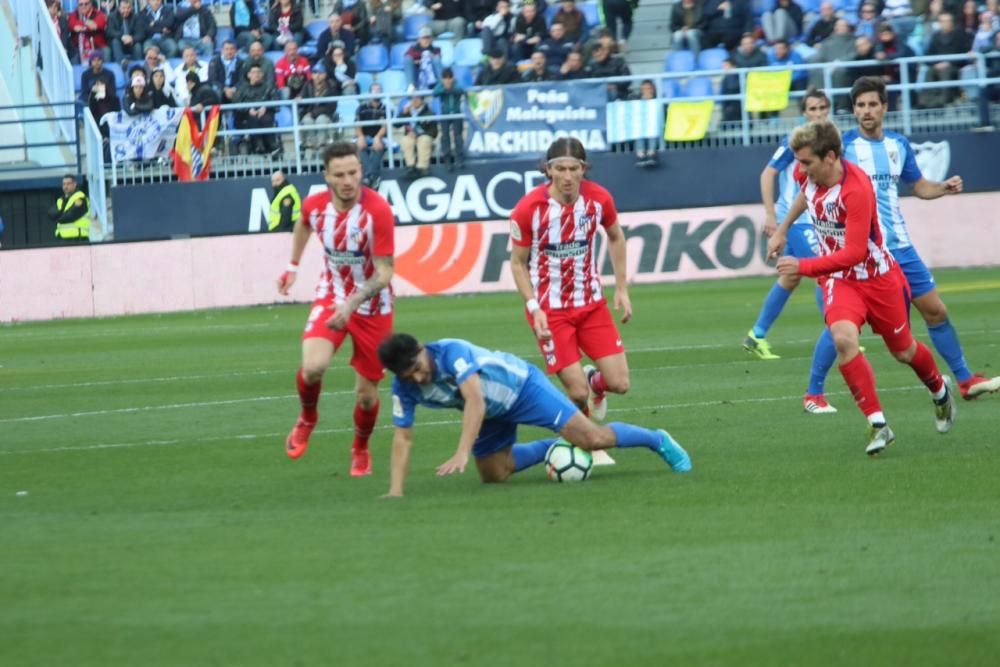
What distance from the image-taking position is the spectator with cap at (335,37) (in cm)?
3234

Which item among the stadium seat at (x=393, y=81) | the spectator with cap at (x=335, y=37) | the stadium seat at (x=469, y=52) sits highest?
the spectator with cap at (x=335, y=37)

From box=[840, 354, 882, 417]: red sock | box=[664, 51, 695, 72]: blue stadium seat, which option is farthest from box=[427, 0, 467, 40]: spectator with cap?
box=[840, 354, 882, 417]: red sock

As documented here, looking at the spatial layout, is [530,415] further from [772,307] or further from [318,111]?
[318,111]

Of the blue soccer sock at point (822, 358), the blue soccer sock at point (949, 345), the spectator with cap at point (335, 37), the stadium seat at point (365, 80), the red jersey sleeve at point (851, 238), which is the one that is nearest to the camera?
the red jersey sleeve at point (851, 238)

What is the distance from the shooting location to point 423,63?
103 ft

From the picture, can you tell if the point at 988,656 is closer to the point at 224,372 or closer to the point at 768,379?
the point at 768,379

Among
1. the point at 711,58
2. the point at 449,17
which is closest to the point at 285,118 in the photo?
the point at 449,17

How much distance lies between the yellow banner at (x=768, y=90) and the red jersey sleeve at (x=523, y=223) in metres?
19.1

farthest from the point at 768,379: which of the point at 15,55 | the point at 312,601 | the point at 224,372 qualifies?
the point at 15,55

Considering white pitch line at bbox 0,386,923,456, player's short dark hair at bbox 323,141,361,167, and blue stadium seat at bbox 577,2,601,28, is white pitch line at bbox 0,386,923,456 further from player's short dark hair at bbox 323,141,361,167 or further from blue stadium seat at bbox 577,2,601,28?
blue stadium seat at bbox 577,2,601,28

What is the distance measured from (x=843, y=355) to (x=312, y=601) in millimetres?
4660

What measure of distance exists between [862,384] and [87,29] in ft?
86.2

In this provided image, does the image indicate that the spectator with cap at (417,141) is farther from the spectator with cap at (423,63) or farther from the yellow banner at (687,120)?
the yellow banner at (687,120)

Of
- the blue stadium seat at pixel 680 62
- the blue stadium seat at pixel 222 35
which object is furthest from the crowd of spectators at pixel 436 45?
the blue stadium seat at pixel 680 62
